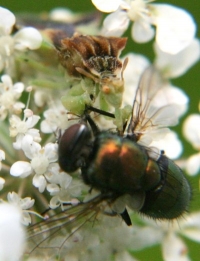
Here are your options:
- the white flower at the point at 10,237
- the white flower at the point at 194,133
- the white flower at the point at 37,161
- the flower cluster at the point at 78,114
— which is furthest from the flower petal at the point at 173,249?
the white flower at the point at 10,237

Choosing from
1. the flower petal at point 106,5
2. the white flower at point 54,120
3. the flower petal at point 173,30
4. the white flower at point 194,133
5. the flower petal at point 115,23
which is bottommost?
the white flower at point 194,133

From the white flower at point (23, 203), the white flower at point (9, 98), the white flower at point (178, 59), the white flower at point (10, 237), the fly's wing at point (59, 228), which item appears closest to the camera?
the white flower at point (10, 237)

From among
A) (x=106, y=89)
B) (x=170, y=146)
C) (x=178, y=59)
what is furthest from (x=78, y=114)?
(x=178, y=59)

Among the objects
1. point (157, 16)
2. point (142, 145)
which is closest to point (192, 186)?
point (142, 145)

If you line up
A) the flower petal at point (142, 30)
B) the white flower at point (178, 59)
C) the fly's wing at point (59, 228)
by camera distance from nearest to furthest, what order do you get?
1. the fly's wing at point (59, 228)
2. the flower petal at point (142, 30)
3. the white flower at point (178, 59)

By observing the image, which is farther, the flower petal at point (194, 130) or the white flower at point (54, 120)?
the flower petal at point (194, 130)

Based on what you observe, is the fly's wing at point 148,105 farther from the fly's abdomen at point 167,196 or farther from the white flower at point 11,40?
→ the white flower at point 11,40

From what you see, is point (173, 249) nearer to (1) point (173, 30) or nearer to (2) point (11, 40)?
(1) point (173, 30)

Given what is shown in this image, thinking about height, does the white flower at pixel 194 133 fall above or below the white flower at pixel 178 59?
below
